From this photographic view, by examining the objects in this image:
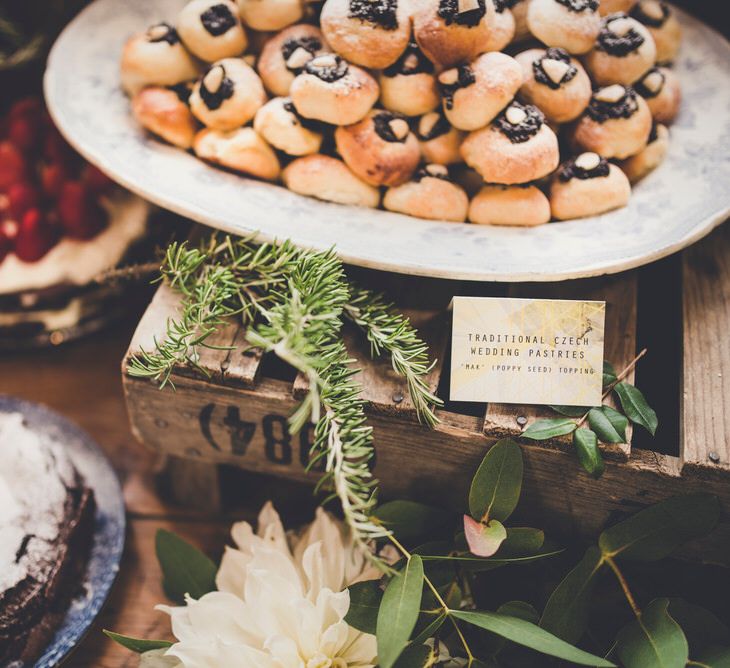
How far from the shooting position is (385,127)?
885 millimetres

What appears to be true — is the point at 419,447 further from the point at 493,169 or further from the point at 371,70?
the point at 371,70

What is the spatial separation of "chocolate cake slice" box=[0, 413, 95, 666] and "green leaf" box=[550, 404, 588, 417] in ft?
2.01

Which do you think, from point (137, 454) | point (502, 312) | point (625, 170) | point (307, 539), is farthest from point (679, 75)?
point (137, 454)

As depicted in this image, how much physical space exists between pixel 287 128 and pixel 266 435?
1.31 feet

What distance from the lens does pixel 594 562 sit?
2.33ft

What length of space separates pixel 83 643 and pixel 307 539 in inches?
14.4

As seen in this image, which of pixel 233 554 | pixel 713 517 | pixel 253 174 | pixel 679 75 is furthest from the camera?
pixel 679 75

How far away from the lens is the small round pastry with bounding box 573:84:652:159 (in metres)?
0.90

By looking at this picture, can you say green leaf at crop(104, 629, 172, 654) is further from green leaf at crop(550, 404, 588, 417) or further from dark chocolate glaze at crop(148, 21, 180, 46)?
dark chocolate glaze at crop(148, 21, 180, 46)

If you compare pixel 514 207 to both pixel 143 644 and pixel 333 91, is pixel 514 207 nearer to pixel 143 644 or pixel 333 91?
pixel 333 91

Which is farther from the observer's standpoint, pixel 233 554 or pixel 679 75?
pixel 679 75

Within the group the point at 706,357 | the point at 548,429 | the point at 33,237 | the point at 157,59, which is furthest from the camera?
the point at 33,237

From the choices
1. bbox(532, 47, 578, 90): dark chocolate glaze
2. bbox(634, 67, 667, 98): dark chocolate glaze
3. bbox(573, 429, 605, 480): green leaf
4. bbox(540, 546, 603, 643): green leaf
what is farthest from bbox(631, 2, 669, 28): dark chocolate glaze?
bbox(540, 546, 603, 643): green leaf

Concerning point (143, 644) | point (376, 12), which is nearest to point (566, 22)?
point (376, 12)
